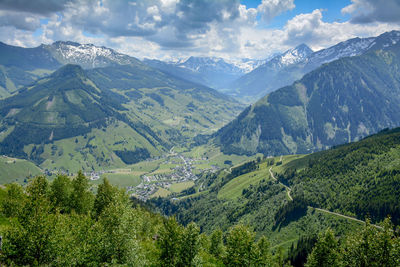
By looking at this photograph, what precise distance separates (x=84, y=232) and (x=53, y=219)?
572 inches

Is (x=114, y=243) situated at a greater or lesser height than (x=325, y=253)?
greater

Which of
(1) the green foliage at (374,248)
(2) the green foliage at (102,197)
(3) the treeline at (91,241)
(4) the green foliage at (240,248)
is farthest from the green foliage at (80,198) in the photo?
(1) the green foliage at (374,248)

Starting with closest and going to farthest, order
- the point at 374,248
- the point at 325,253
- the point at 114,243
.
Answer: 1. the point at 374,248
2. the point at 114,243
3. the point at 325,253

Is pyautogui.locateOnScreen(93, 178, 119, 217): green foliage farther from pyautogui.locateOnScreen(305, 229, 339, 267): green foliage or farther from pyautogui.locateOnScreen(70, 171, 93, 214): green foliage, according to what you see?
pyautogui.locateOnScreen(305, 229, 339, 267): green foliage

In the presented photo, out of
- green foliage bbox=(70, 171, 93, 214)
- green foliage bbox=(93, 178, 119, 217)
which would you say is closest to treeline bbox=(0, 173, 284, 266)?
→ green foliage bbox=(70, 171, 93, 214)

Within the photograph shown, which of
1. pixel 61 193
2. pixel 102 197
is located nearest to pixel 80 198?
pixel 61 193

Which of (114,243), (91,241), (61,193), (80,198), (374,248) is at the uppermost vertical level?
(374,248)

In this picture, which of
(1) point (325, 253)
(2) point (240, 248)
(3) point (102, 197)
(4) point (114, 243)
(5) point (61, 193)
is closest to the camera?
(4) point (114, 243)

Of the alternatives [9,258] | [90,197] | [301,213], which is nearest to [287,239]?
[301,213]

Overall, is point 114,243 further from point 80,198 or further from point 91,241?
point 80,198

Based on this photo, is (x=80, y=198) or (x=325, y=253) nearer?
(x=325, y=253)

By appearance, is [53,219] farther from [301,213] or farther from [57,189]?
[301,213]

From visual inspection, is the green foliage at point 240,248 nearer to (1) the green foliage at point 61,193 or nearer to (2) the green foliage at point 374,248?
(2) the green foliage at point 374,248

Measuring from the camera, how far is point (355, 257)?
53.2 m
